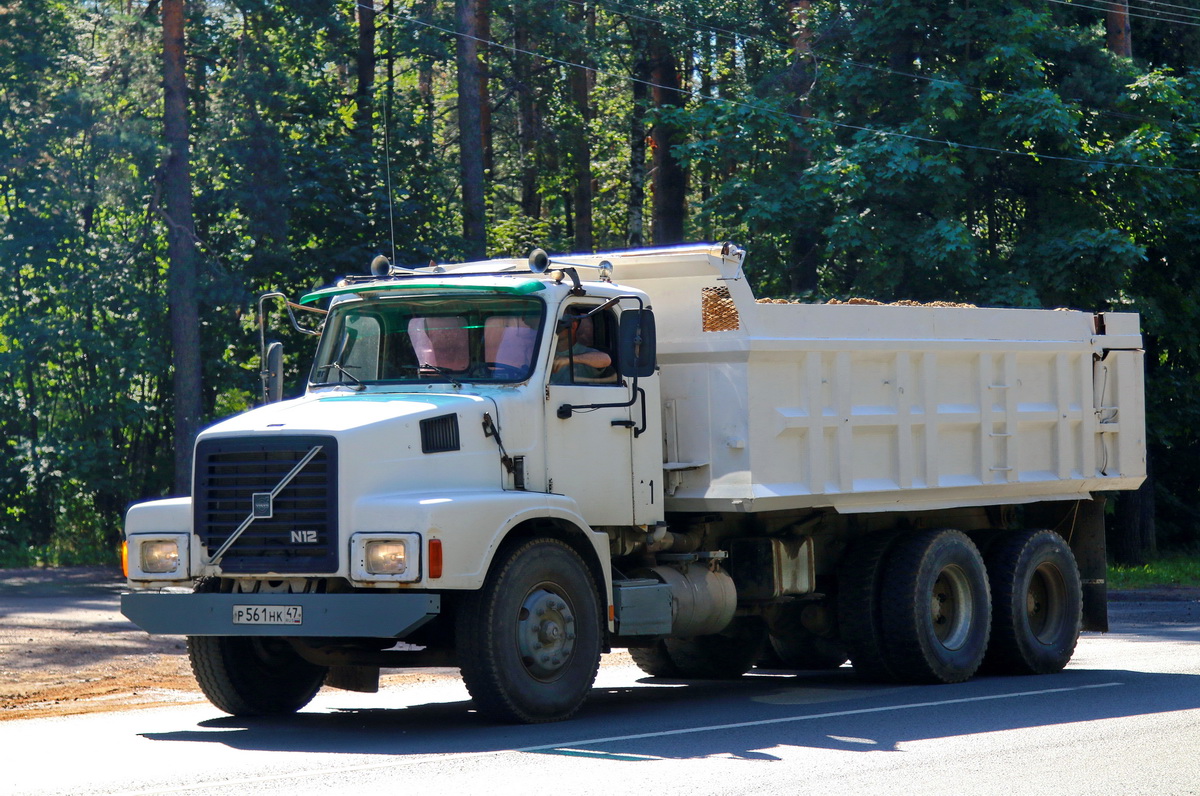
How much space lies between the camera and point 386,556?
9.39m

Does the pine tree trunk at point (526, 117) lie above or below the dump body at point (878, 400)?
above

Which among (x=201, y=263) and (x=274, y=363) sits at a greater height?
(x=201, y=263)

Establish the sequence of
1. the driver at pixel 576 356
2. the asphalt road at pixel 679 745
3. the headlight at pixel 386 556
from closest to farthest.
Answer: the asphalt road at pixel 679 745, the headlight at pixel 386 556, the driver at pixel 576 356

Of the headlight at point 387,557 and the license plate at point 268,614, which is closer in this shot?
the headlight at point 387,557

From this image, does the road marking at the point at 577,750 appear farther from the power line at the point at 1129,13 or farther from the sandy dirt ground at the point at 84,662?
the power line at the point at 1129,13

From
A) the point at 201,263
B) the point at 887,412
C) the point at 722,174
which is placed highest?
the point at 722,174

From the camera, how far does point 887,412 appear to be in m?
12.7

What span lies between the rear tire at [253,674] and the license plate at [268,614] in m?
0.69

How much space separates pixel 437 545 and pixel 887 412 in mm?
4793

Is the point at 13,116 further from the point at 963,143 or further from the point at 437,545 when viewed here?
the point at 437,545

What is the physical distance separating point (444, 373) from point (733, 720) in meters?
3.00

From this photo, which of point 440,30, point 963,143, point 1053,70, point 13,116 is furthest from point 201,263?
point 1053,70

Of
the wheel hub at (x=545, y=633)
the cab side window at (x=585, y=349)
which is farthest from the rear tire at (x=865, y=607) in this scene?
the wheel hub at (x=545, y=633)

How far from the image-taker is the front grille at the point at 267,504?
31.6ft
